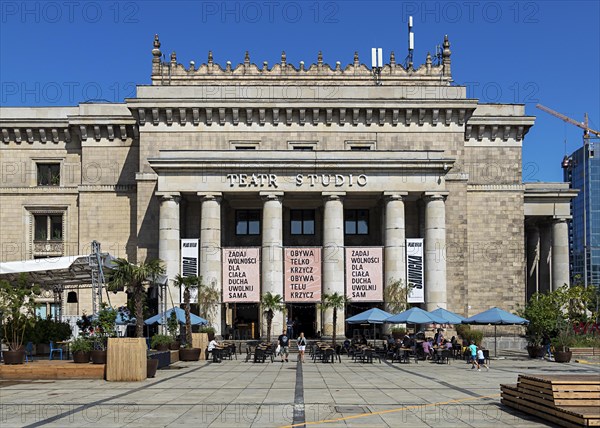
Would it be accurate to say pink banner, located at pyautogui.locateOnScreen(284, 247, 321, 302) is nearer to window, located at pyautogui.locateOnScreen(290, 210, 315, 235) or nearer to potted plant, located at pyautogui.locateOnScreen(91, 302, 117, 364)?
window, located at pyautogui.locateOnScreen(290, 210, 315, 235)

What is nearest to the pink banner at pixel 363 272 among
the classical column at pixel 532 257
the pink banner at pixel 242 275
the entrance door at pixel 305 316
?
the pink banner at pixel 242 275

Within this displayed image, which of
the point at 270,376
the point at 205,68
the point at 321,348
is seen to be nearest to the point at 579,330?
the point at 321,348

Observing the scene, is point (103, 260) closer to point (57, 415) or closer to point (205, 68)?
point (57, 415)

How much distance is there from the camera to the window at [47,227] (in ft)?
219

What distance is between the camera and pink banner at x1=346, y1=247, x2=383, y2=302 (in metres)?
55.8

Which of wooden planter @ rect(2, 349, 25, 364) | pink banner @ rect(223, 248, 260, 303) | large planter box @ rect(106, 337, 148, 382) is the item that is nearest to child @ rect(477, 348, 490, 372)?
large planter box @ rect(106, 337, 148, 382)

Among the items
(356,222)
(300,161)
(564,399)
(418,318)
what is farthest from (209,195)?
(564,399)

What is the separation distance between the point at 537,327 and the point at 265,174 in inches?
851

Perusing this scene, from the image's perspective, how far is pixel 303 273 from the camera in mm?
55781

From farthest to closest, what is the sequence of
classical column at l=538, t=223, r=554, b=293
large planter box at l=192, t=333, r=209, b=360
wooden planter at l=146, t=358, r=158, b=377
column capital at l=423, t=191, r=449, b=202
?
classical column at l=538, t=223, r=554, b=293
column capital at l=423, t=191, r=449, b=202
large planter box at l=192, t=333, r=209, b=360
wooden planter at l=146, t=358, r=158, b=377

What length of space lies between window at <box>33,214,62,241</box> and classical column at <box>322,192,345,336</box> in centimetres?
2389

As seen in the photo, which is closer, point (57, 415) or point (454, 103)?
point (57, 415)

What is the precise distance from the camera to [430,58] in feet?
228

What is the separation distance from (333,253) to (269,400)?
33615 mm
